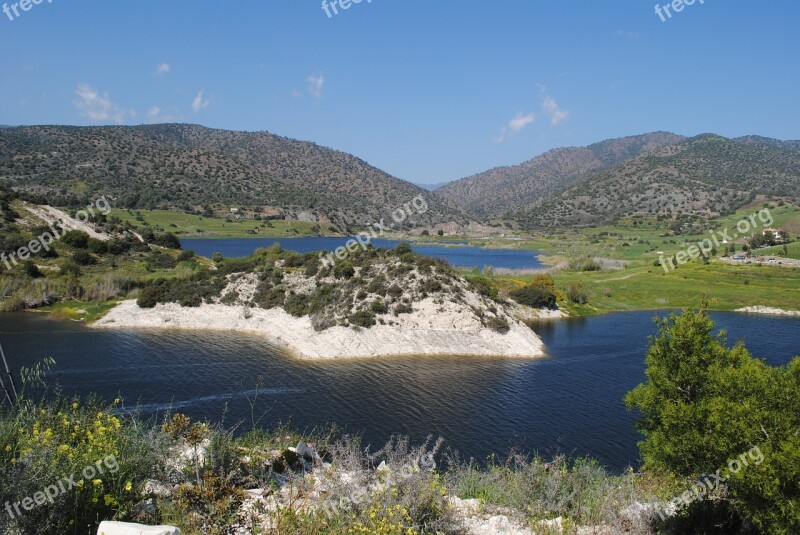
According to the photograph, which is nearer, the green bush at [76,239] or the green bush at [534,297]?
the green bush at [534,297]

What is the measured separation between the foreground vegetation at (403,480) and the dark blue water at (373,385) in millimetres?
8162

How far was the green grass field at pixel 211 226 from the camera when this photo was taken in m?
145

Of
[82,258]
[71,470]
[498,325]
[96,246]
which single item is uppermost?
[96,246]

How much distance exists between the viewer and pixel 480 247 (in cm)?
18988

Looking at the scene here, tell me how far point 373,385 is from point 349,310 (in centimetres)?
1461

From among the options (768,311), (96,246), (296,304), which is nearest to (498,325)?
(296,304)

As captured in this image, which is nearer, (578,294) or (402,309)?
(402,309)

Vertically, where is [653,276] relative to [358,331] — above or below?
above

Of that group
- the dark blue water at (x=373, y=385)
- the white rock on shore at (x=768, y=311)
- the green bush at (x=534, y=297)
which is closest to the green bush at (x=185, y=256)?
the dark blue water at (x=373, y=385)

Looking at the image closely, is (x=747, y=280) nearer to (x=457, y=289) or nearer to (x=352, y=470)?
(x=457, y=289)

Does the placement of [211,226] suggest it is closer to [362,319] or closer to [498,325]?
[362,319]

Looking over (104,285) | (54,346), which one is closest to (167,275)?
(104,285)

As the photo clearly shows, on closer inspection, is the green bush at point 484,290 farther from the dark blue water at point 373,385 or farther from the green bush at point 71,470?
the green bush at point 71,470

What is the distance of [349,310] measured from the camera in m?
50.9
